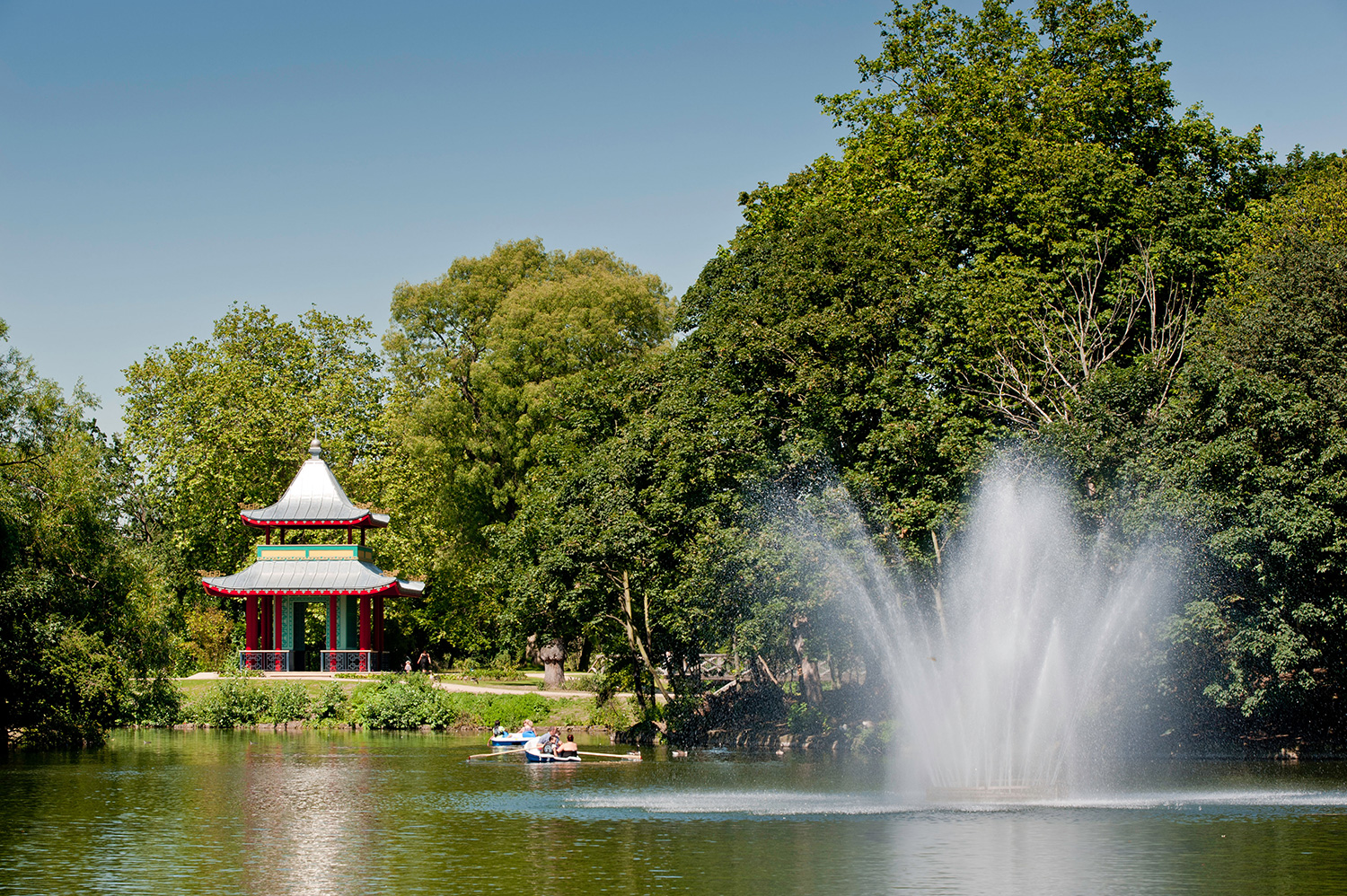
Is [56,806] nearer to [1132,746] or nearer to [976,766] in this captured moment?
[976,766]

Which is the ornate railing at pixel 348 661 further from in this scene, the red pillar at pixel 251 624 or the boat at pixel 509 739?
the boat at pixel 509 739

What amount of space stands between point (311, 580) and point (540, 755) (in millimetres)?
26295

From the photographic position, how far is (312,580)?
60969 mm

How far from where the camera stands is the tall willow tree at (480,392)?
61875 mm

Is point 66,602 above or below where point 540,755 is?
above

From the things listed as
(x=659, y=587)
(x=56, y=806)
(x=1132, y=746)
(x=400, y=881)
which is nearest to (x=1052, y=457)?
(x=1132, y=746)

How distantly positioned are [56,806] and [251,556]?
39.4 m

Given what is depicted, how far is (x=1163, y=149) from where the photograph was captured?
47.2 m

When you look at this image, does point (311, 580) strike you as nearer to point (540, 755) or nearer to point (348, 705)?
point (348, 705)

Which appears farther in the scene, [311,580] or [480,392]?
[480,392]

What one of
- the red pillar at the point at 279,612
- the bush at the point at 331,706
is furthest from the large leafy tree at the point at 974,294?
the red pillar at the point at 279,612

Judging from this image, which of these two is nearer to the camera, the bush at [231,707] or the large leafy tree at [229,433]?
the bush at [231,707]

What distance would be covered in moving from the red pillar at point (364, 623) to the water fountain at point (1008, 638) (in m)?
30.6

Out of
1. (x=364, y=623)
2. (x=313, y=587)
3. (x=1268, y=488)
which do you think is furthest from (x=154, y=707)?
(x=1268, y=488)
